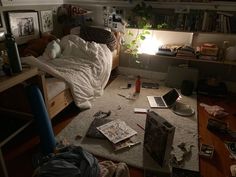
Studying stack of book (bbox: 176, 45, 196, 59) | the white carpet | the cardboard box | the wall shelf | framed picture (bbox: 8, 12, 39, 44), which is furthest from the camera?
stack of book (bbox: 176, 45, 196, 59)

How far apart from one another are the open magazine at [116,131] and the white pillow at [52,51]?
3.67 ft

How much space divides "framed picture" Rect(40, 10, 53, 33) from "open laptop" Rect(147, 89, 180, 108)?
1948 millimetres

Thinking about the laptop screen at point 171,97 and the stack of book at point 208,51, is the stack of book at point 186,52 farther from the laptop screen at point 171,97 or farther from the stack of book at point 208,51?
the laptop screen at point 171,97

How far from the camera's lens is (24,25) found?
278cm

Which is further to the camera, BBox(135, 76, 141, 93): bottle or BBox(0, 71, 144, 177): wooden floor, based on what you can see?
BBox(135, 76, 141, 93): bottle

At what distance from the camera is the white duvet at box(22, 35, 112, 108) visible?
7.52 ft

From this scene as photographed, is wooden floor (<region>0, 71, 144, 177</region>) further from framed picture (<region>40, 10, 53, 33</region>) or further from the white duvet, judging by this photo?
framed picture (<region>40, 10, 53, 33</region>)

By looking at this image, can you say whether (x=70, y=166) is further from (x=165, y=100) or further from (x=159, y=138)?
(x=165, y=100)

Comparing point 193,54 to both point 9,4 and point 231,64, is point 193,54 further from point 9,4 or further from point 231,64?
point 9,4

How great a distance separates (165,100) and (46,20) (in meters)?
2.19

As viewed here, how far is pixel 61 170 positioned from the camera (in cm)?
119

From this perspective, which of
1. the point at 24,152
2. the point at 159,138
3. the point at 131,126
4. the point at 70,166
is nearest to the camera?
the point at 70,166

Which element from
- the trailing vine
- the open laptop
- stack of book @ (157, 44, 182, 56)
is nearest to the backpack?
the open laptop

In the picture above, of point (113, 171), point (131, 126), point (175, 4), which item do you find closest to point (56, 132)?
point (131, 126)
